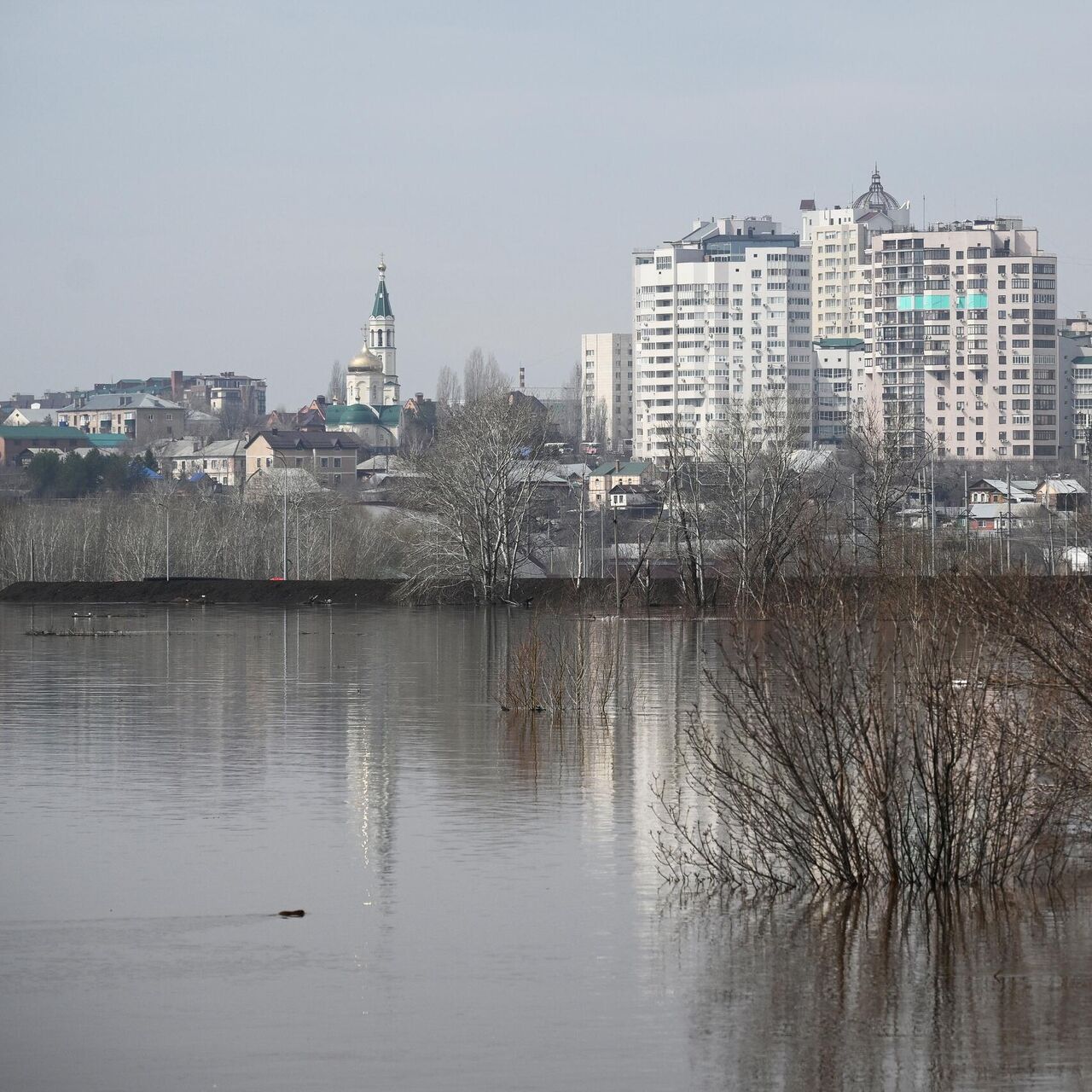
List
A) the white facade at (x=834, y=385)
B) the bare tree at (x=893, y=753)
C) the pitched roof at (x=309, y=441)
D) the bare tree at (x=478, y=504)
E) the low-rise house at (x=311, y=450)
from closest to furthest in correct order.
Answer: the bare tree at (x=893, y=753) < the bare tree at (x=478, y=504) < the low-rise house at (x=311, y=450) < the pitched roof at (x=309, y=441) < the white facade at (x=834, y=385)

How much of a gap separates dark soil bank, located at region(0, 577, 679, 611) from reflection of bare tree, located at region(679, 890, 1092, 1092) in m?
46.6

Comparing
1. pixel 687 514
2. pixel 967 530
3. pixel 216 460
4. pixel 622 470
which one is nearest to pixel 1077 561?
pixel 967 530

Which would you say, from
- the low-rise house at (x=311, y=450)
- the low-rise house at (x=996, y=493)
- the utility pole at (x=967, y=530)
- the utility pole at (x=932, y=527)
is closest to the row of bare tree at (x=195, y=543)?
the utility pole at (x=932, y=527)

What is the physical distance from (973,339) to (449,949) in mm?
161184

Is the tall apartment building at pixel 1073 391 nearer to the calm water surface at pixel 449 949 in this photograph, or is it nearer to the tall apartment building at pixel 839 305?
the tall apartment building at pixel 839 305

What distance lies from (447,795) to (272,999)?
22.1 feet

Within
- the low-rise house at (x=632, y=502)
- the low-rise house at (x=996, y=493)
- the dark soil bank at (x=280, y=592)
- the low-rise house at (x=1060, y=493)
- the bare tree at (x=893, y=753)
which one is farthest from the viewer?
the low-rise house at (x=632, y=502)

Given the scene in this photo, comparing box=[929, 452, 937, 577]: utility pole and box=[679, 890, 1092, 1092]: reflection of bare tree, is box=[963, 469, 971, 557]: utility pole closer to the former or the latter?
box=[929, 452, 937, 577]: utility pole

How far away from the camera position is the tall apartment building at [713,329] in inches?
6983

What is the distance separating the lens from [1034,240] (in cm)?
17100

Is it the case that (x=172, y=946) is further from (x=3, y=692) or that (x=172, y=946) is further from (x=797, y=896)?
(x=3, y=692)

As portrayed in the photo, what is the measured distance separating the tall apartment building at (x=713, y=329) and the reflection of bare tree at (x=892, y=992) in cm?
16425

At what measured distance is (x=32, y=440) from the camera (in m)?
193

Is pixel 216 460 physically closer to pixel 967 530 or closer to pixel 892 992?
pixel 967 530
